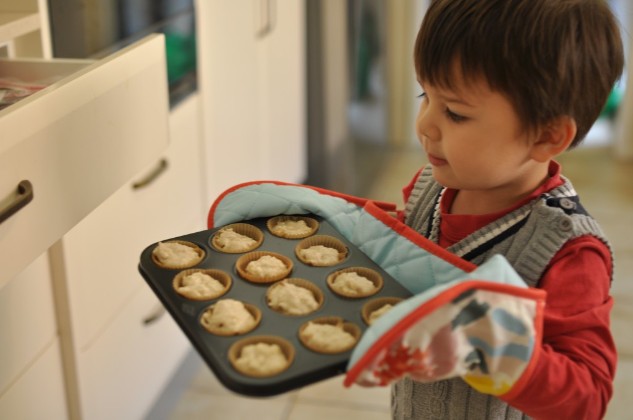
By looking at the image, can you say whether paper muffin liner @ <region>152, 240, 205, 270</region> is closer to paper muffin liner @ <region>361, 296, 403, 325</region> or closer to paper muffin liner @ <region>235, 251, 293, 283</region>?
Answer: paper muffin liner @ <region>235, 251, 293, 283</region>

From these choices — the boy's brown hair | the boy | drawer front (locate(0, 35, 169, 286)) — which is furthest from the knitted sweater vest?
drawer front (locate(0, 35, 169, 286))

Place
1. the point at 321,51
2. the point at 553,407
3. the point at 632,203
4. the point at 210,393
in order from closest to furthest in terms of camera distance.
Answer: the point at 553,407 → the point at 210,393 → the point at 321,51 → the point at 632,203

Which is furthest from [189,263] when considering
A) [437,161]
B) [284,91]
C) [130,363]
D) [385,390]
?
[284,91]

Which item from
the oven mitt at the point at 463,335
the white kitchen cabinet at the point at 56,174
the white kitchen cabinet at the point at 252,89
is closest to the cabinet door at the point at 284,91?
the white kitchen cabinet at the point at 252,89

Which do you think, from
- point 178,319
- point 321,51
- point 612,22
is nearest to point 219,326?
point 178,319

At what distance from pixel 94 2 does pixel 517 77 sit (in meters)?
0.86

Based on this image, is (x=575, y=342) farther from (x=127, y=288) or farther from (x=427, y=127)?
(x=127, y=288)

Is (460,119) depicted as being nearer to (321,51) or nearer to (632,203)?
(321,51)

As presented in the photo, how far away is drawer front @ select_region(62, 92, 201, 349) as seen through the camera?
1396mm

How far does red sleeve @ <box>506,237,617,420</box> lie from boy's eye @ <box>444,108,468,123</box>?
18 cm

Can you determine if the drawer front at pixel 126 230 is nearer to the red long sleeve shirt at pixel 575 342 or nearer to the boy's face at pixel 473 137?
the boy's face at pixel 473 137

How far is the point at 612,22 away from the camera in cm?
91

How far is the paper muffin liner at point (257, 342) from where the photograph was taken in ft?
2.53

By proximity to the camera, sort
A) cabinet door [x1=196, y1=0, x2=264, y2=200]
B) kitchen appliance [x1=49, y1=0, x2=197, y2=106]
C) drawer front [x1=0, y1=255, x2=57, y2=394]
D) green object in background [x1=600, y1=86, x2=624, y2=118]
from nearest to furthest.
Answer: drawer front [x1=0, y1=255, x2=57, y2=394], kitchen appliance [x1=49, y1=0, x2=197, y2=106], cabinet door [x1=196, y1=0, x2=264, y2=200], green object in background [x1=600, y1=86, x2=624, y2=118]
